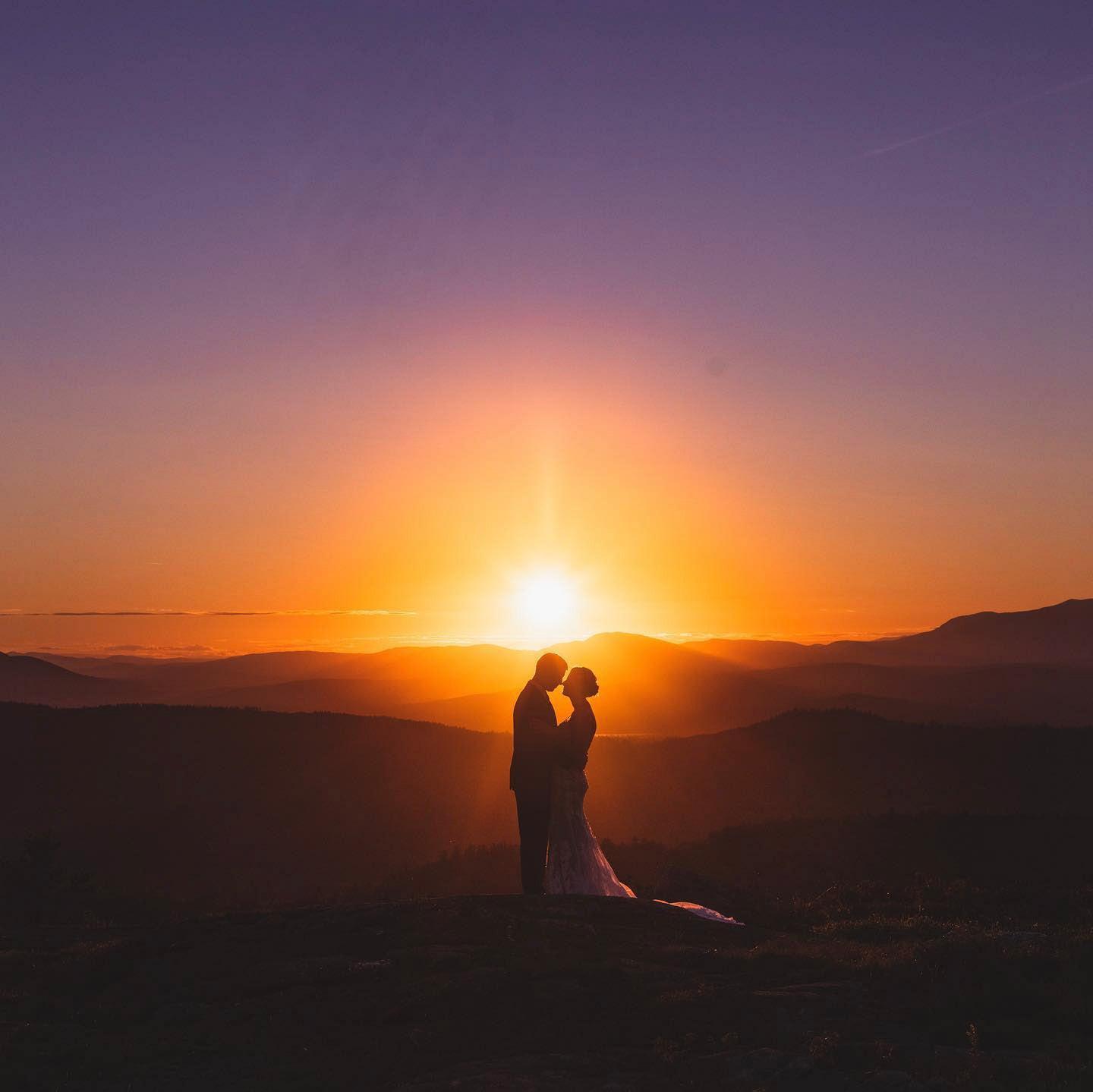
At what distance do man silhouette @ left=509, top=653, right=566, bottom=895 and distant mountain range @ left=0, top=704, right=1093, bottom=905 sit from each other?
38.3 feet

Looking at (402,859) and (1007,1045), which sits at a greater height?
(1007,1045)

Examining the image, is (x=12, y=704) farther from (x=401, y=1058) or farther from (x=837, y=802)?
(x=401, y=1058)

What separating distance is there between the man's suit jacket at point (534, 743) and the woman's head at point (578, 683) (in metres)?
0.34

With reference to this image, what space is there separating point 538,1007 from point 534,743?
5.19 metres

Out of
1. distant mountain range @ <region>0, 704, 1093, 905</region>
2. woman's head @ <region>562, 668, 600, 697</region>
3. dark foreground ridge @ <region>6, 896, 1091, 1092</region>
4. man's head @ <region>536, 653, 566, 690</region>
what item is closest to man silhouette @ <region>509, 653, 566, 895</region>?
man's head @ <region>536, 653, 566, 690</region>

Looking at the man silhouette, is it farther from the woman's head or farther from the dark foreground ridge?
the dark foreground ridge

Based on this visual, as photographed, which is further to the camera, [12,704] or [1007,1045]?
[12,704]

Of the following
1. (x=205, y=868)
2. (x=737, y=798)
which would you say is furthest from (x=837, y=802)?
(x=205, y=868)

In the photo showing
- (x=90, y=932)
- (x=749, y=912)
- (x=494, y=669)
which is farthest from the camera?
(x=494, y=669)

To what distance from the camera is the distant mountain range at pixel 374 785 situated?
28125 mm

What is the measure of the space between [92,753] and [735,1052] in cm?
3422

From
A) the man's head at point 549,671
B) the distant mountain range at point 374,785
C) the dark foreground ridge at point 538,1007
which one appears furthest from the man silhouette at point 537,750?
the distant mountain range at point 374,785

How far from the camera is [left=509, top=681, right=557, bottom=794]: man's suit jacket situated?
13656mm

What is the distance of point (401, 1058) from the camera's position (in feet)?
25.1
